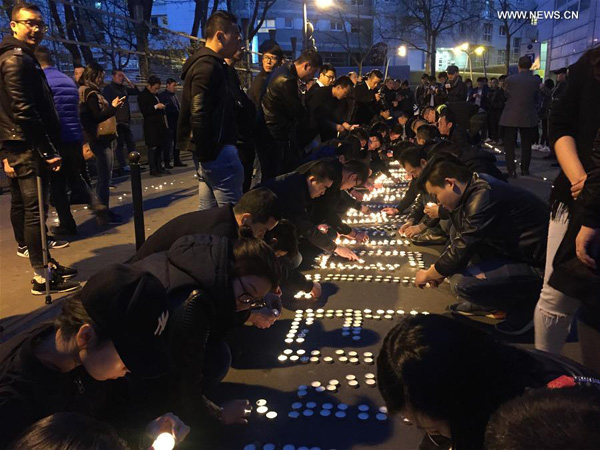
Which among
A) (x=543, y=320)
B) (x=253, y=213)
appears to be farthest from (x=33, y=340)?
(x=543, y=320)

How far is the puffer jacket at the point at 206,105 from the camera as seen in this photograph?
402cm

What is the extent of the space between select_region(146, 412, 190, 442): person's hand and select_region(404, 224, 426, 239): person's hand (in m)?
3.94

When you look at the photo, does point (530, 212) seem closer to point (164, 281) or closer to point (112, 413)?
point (164, 281)

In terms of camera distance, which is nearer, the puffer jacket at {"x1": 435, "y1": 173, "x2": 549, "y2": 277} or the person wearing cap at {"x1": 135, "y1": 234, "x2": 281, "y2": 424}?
the person wearing cap at {"x1": 135, "y1": 234, "x2": 281, "y2": 424}

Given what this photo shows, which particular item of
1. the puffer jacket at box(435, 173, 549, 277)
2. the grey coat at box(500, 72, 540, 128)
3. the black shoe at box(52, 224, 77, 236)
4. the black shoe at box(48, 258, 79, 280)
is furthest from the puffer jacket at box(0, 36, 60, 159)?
the grey coat at box(500, 72, 540, 128)

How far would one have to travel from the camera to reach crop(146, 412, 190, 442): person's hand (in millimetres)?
2064

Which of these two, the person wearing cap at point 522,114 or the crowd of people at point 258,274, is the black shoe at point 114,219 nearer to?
the crowd of people at point 258,274

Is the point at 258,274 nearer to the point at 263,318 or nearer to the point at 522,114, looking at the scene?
the point at 263,318

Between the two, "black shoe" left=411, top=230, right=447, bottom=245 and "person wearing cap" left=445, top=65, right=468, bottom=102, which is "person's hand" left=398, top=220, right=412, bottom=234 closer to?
"black shoe" left=411, top=230, right=447, bottom=245

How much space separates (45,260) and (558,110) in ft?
11.6

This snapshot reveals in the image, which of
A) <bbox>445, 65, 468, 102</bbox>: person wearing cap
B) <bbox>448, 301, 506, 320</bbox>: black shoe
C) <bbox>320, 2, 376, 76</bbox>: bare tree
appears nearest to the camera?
<bbox>448, 301, 506, 320</bbox>: black shoe

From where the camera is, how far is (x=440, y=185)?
11.5ft

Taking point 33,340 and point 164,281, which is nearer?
point 33,340

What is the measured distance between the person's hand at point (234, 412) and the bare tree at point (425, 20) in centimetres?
4177
